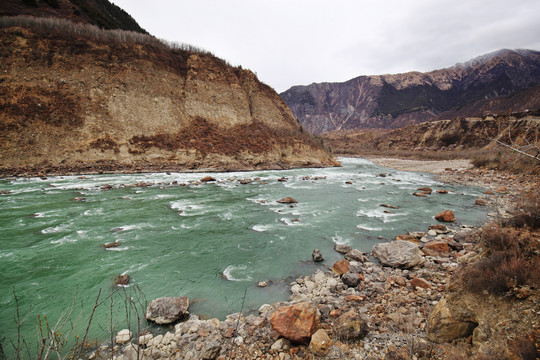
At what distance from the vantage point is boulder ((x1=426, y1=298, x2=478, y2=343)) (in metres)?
3.04

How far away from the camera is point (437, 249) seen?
6.77 m

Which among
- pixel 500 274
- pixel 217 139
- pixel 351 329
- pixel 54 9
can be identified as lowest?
pixel 351 329

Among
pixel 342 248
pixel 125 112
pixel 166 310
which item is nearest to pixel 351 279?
pixel 342 248

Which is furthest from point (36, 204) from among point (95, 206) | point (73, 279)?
point (73, 279)

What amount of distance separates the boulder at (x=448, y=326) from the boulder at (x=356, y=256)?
128 inches

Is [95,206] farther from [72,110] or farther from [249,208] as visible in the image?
[72,110]

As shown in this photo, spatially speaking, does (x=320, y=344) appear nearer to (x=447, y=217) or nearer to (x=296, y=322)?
(x=296, y=322)

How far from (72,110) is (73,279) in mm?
27237

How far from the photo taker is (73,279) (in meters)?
5.78

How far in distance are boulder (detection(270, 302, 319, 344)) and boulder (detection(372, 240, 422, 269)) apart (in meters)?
3.37

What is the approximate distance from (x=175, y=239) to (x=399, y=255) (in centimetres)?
733

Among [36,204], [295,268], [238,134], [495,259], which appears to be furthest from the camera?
[238,134]

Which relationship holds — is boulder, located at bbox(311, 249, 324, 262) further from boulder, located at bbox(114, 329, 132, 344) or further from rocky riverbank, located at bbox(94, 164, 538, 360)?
boulder, located at bbox(114, 329, 132, 344)

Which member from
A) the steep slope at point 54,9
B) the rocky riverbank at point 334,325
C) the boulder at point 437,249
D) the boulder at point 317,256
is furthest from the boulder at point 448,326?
the steep slope at point 54,9
